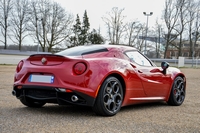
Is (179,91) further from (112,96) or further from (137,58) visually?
(112,96)

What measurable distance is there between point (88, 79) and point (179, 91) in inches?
118

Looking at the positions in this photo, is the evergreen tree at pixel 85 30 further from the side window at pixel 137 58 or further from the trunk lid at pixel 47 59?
the trunk lid at pixel 47 59

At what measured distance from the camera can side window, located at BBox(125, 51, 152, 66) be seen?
5.57 m

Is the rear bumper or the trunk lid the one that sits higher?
the trunk lid

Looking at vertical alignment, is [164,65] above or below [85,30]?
below

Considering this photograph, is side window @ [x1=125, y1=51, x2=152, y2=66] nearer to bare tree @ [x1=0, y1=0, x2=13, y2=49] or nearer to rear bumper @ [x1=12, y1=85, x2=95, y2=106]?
rear bumper @ [x1=12, y1=85, x2=95, y2=106]


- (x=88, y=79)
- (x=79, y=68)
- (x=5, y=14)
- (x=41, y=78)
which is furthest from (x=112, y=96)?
(x=5, y=14)

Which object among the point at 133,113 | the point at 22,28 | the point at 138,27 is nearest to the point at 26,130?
the point at 133,113

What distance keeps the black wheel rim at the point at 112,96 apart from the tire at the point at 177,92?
188 centimetres

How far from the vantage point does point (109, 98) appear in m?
4.79

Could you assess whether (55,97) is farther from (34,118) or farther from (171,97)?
(171,97)

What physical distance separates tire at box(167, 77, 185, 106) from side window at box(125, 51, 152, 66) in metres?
0.97

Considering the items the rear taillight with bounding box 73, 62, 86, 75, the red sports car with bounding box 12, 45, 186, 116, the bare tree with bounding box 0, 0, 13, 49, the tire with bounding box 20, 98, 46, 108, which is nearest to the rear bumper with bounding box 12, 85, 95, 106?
the red sports car with bounding box 12, 45, 186, 116

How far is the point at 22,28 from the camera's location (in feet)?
186
